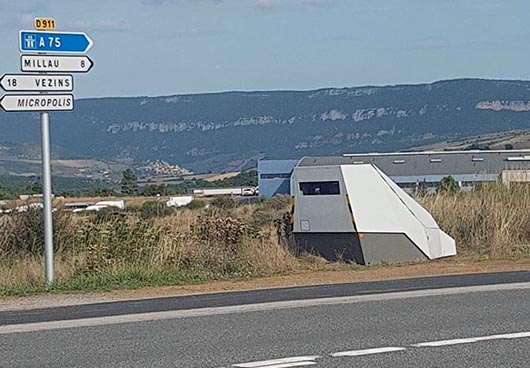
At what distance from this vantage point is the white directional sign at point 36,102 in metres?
14.3

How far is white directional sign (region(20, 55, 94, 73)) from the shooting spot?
568 inches

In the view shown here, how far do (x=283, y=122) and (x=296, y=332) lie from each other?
133 metres

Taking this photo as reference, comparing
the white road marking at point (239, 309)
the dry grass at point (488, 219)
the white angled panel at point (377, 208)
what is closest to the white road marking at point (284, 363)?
the white road marking at point (239, 309)

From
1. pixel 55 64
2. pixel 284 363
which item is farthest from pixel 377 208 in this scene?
pixel 284 363

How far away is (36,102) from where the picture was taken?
1450 cm

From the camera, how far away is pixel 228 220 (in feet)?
61.1

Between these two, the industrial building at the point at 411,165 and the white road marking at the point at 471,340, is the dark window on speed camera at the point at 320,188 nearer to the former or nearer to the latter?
the white road marking at the point at 471,340

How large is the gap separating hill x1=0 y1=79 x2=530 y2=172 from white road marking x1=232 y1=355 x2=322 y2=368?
109 metres

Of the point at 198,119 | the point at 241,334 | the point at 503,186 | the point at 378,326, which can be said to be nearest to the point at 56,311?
the point at 241,334

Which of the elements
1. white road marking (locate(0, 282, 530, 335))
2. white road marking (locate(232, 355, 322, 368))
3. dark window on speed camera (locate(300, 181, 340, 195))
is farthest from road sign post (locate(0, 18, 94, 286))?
white road marking (locate(232, 355, 322, 368))

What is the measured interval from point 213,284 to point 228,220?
3519 millimetres

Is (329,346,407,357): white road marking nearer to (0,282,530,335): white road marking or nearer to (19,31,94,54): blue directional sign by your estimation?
(0,282,530,335): white road marking

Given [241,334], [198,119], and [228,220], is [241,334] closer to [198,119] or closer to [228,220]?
[228,220]

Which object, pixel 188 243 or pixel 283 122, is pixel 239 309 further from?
pixel 283 122
